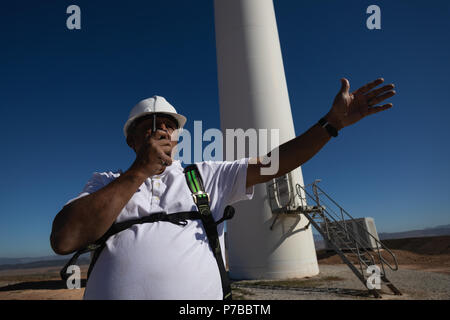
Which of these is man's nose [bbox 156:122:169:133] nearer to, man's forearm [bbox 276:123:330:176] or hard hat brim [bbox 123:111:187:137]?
hard hat brim [bbox 123:111:187:137]

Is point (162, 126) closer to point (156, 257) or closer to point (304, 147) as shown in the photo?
point (156, 257)

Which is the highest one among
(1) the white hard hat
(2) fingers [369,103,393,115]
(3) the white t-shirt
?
(1) the white hard hat

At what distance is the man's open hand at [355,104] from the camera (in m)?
2.15

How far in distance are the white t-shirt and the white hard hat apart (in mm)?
500

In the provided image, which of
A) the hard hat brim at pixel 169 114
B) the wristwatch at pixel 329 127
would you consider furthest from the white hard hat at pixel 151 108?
the wristwatch at pixel 329 127

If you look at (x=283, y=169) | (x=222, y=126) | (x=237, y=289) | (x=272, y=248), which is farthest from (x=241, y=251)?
(x=283, y=169)

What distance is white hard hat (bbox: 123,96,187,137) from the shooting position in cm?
211

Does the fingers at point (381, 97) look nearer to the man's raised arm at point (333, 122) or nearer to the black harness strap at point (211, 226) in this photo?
the man's raised arm at point (333, 122)

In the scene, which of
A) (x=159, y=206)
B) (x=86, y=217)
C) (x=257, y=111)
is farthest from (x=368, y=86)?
(x=257, y=111)

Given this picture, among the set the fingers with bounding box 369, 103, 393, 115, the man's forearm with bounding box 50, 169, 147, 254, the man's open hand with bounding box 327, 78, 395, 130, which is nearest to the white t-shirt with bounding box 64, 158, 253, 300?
the man's forearm with bounding box 50, 169, 147, 254

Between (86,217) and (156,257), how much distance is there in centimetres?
45

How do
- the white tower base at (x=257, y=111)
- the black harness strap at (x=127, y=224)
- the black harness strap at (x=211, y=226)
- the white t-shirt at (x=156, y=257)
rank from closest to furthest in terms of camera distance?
1. the white t-shirt at (x=156, y=257)
2. the black harness strap at (x=127, y=224)
3. the black harness strap at (x=211, y=226)
4. the white tower base at (x=257, y=111)

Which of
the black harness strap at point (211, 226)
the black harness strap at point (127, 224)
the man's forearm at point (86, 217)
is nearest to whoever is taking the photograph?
the man's forearm at point (86, 217)

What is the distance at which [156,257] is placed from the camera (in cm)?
158
